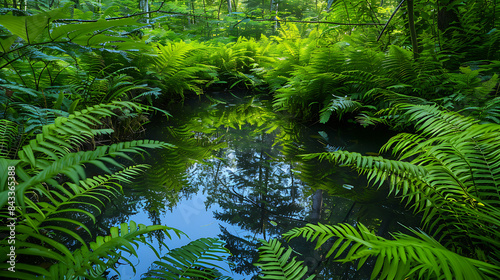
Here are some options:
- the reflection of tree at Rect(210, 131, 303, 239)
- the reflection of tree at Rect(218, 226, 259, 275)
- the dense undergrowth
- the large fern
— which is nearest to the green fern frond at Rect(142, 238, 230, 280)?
the dense undergrowth

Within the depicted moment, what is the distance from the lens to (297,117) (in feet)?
12.0

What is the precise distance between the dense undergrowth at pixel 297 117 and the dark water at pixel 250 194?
9 centimetres

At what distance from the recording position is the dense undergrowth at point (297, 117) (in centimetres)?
73

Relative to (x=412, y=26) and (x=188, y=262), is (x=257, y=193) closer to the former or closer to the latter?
(x=188, y=262)

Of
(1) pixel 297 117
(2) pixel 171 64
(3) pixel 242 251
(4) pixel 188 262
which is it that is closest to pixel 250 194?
(3) pixel 242 251

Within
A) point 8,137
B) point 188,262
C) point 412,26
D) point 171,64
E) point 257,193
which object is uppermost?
point 412,26

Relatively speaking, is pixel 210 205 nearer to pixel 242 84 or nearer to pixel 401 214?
pixel 401 214

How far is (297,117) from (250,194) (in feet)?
7.15

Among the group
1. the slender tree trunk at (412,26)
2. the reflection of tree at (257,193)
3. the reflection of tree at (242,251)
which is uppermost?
the slender tree trunk at (412,26)

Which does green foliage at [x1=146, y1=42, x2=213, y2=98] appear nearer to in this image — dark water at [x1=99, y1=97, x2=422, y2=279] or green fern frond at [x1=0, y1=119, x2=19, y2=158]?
dark water at [x1=99, y1=97, x2=422, y2=279]

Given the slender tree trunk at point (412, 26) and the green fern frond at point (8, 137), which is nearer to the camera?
the green fern frond at point (8, 137)

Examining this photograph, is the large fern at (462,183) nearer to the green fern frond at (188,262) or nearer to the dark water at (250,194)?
the dark water at (250,194)

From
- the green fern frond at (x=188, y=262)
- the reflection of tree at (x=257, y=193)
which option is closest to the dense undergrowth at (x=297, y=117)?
the green fern frond at (x=188, y=262)

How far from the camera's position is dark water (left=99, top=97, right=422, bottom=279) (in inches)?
48.6
